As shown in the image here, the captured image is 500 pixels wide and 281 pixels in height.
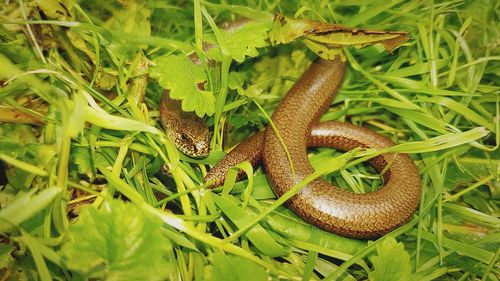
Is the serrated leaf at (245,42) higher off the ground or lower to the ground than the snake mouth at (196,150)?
higher

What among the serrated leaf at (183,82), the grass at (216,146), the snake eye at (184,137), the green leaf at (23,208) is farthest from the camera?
the snake eye at (184,137)

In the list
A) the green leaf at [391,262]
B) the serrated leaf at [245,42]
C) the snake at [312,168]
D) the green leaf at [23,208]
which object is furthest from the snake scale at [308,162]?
the green leaf at [23,208]

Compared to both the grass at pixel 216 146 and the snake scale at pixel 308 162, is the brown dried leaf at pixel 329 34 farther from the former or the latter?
the snake scale at pixel 308 162

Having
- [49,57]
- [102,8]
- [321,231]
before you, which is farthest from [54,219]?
[102,8]

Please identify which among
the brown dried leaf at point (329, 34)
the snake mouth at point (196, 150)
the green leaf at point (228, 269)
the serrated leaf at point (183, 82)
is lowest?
the green leaf at point (228, 269)

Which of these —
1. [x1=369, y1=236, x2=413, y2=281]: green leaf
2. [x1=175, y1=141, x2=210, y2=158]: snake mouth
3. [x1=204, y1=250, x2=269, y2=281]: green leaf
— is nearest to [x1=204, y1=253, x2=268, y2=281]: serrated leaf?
[x1=204, y1=250, x2=269, y2=281]: green leaf

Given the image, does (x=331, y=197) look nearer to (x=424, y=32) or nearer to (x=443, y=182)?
(x=443, y=182)

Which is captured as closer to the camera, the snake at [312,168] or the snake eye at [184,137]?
the snake at [312,168]
